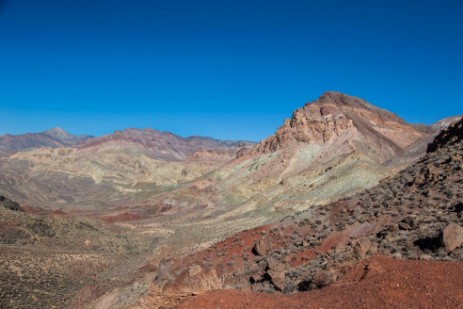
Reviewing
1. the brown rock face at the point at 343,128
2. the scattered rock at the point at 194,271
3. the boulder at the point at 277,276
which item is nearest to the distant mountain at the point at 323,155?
the brown rock face at the point at 343,128

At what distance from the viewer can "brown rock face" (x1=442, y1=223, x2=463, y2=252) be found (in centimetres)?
1238

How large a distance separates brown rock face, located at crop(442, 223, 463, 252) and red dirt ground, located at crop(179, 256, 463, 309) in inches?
78.1

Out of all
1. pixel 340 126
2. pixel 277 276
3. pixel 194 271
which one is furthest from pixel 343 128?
pixel 277 276

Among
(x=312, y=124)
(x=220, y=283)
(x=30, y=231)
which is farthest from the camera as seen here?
(x=312, y=124)

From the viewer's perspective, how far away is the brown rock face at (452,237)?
488 inches

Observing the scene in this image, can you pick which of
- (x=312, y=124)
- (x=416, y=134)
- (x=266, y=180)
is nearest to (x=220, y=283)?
(x=266, y=180)

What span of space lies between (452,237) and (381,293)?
431cm

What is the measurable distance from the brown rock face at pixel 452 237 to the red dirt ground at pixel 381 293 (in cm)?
198

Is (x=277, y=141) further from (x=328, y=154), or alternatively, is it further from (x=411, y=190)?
(x=411, y=190)

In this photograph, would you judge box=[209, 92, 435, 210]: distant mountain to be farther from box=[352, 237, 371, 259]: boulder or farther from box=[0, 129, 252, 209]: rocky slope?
box=[352, 237, 371, 259]: boulder

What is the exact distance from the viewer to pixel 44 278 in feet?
92.0

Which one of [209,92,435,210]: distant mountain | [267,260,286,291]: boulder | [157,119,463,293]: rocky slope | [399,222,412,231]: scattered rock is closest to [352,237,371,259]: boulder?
[157,119,463,293]: rocky slope

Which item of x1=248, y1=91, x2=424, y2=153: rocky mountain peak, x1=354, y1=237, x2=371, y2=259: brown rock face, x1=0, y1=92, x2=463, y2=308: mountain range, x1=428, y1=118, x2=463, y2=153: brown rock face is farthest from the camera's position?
x1=248, y1=91, x2=424, y2=153: rocky mountain peak

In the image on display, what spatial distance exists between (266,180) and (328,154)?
10.0 m
